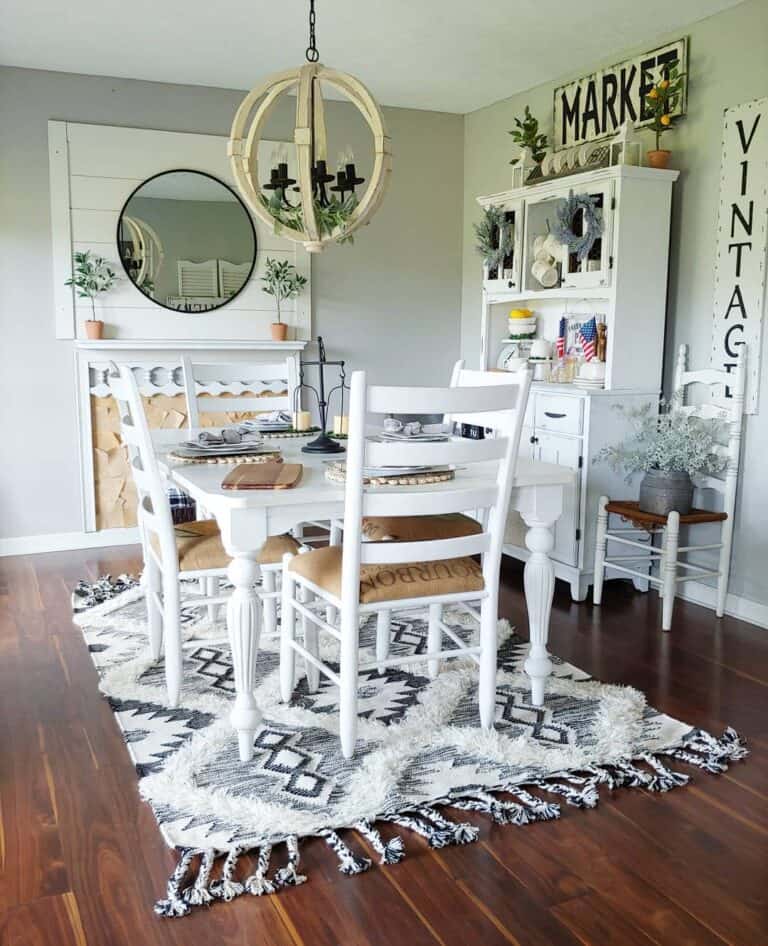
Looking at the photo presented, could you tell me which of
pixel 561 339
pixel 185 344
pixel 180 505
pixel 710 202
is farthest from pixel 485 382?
pixel 185 344

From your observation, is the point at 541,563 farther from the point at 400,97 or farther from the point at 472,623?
the point at 400,97

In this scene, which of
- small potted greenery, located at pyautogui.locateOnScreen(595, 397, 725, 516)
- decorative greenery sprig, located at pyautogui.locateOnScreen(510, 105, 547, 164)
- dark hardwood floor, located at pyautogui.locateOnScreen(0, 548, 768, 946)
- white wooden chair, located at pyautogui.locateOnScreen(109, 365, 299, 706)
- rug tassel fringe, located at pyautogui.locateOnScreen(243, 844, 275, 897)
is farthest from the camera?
decorative greenery sprig, located at pyautogui.locateOnScreen(510, 105, 547, 164)

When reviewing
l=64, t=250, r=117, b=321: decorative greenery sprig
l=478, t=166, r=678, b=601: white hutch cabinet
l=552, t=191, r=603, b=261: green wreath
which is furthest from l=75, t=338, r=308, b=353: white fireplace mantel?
l=552, t=191, r=603, b=261: green wreath

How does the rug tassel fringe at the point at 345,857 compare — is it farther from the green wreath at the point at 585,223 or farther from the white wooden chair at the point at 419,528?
the green wreath at the point at 585,223

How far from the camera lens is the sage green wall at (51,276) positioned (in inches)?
177

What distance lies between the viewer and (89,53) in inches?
166

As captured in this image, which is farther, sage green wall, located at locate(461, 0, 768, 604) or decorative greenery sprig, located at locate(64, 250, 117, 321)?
decorative greenery sprig, located at locate(64, 250, 117, 321)

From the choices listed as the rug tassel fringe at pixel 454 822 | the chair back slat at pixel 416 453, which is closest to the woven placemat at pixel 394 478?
the chair back slat at pixel 416 453

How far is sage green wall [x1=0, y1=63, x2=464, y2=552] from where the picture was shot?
4.51 m

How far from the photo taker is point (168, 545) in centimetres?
261

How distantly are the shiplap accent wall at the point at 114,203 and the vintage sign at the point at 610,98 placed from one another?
163 centimetres

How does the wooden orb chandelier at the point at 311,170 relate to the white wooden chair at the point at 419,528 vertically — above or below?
above

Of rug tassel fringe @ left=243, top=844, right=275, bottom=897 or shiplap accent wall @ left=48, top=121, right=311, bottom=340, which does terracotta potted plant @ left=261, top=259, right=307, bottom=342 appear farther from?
rug tassel fringe @ left=243, top=844, right=275, bottom=897

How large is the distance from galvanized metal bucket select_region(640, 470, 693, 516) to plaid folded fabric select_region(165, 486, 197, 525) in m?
2.11
